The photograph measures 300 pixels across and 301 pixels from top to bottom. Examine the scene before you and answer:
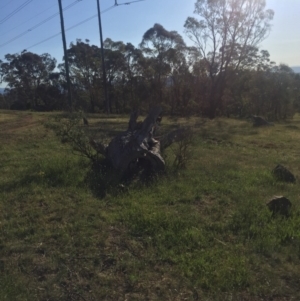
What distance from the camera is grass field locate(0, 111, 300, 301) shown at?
3633 millimetres

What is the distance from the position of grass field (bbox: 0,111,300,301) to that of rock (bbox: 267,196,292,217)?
11 cm

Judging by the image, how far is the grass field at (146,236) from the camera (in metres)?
3.63

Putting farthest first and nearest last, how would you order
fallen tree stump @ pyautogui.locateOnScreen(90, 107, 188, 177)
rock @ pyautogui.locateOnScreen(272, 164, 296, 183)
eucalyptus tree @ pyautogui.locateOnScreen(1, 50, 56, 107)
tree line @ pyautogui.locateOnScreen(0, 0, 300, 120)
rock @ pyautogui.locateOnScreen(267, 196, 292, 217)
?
eucalyptus tree @ pyautogui.locateOnScreen(1, 50, 56, 107), tree line @ pyautogui.locateOnScreen(0, 0, 300, 120), rock @ pyautogui.locateOnScreen(272, 164, 296, 183), fallen tree stump @ pyautogui.locateOnScreen(90, 107, 188, 177), rock @ pyautogui.locateOnScreen(267, 196, 292, 217)

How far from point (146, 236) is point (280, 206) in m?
2.03

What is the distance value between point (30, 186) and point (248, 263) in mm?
4201

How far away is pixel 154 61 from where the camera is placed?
3409 centimetres

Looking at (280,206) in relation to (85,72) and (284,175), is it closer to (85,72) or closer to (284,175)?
(284,175)

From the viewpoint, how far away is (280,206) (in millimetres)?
5535

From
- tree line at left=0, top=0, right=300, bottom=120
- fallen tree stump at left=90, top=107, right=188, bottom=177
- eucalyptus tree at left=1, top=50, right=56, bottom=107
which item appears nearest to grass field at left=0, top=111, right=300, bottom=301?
fallen tree stump at left=90, top=107, right=188, bottom=177

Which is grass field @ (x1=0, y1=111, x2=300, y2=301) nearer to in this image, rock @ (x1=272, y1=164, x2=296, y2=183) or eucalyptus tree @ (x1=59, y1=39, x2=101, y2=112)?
rock @ (x1=272, y1=164, x2=296, y2=183)

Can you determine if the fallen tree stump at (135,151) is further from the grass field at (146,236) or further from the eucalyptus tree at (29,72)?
the eucalyptus tree at (29,72)

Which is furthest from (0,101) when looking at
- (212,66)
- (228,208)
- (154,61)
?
(228,208)

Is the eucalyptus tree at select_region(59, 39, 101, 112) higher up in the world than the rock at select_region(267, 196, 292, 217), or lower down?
higher up

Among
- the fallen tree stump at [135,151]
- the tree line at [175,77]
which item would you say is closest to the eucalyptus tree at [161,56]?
the tree line at [175,77]
